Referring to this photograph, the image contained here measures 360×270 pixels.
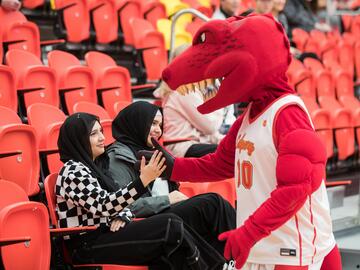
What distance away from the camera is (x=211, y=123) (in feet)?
13.9

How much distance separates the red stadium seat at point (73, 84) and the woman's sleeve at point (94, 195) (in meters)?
1.25

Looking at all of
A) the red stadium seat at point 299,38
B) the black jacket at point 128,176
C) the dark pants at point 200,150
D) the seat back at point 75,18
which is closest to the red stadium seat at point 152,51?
the seat back at point 75,18

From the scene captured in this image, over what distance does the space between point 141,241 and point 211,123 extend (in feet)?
4.38

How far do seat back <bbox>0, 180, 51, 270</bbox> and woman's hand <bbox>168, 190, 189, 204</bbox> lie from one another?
0.80m

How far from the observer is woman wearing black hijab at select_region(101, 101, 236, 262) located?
336cm

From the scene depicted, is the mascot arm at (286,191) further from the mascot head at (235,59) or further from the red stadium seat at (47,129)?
the red stadium seat at (47,129)

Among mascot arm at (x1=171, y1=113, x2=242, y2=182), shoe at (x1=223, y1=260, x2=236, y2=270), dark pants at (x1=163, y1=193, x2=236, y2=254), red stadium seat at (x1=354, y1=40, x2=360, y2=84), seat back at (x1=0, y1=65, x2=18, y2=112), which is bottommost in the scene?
red stadium seat at (x1=354, y1=40, x2=360, y2=84)

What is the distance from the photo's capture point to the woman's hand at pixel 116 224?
3.07 meters

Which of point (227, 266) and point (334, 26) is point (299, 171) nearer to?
point (227, 266)

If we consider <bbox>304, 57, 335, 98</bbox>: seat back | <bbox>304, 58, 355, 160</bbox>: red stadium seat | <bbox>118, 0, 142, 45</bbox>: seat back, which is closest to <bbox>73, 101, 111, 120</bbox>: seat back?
<bbox>118, 0, 142, 45</bbox>: seat back

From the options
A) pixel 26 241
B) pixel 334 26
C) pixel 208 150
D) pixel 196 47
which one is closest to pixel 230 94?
pixel 196 47

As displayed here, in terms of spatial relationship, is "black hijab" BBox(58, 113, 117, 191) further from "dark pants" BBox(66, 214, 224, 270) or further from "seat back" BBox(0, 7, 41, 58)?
"seat back" BBox(0, 7, 41, 58)

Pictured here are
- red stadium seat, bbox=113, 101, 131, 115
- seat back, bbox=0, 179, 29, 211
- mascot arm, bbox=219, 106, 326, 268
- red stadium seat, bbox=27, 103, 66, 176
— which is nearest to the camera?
mascot arm, bbox=219, 106, 326, 268

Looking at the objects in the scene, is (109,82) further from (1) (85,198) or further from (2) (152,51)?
(1) (85,198)
